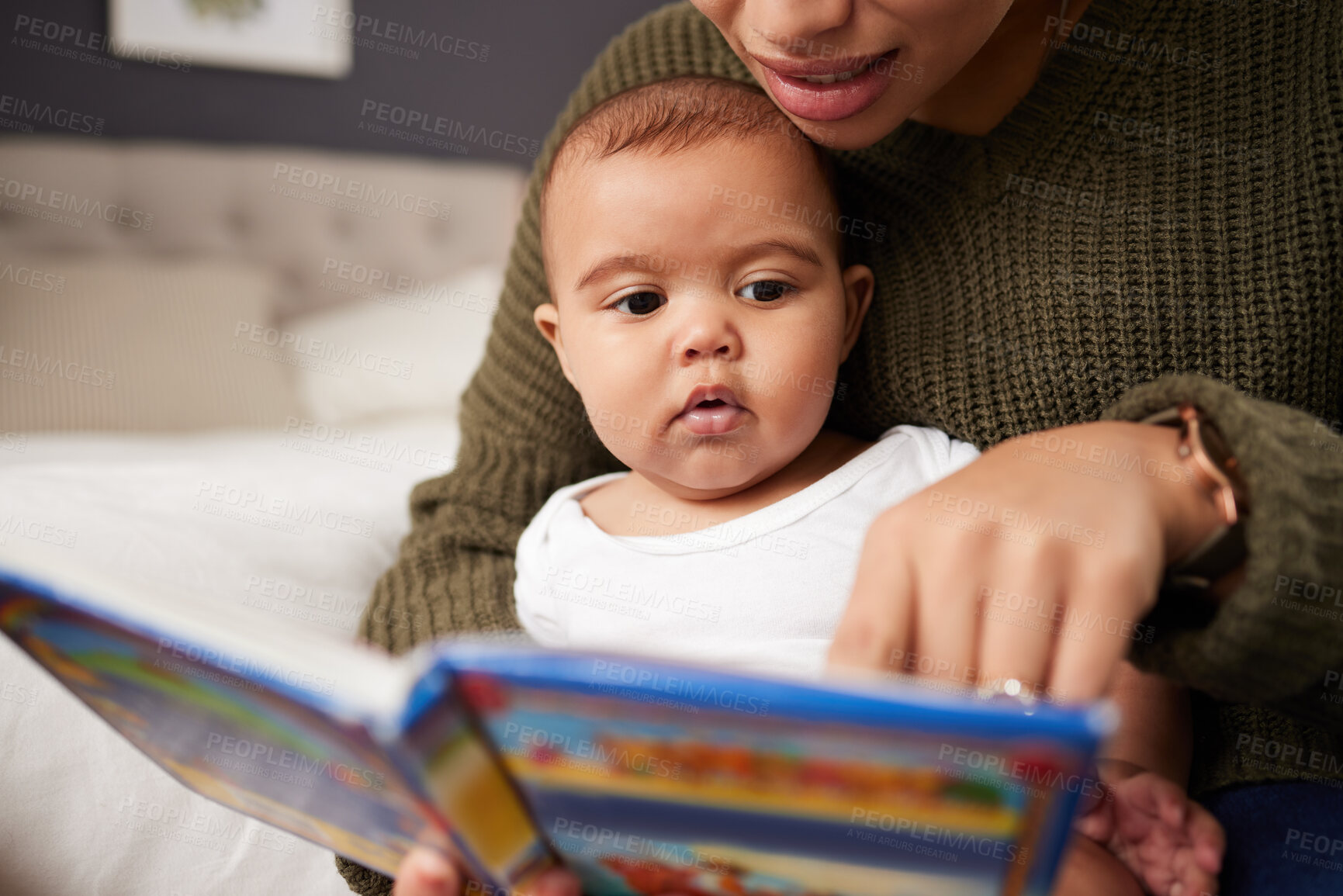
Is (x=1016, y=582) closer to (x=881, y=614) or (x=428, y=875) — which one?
(x=881, y=614)

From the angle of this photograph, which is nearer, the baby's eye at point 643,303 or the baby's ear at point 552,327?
the baby's eye at point 643,303

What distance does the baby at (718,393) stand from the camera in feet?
2.95

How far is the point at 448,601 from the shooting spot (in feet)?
3.48

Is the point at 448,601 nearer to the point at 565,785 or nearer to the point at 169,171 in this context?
the point at 565,785

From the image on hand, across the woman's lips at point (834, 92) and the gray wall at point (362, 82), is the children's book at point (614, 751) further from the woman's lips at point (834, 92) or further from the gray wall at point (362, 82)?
the gray wall at point (362, 82)

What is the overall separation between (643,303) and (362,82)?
2.57m

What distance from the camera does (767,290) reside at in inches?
36.9

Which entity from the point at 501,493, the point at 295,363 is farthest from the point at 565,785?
the point at 295,363

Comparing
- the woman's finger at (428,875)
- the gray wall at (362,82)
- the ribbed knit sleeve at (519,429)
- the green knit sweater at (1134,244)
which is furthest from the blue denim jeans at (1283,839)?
the gray wall at (362,82)

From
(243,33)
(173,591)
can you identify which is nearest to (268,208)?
(243,33)

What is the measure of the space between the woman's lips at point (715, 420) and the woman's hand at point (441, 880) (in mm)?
410

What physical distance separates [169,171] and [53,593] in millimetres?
2609

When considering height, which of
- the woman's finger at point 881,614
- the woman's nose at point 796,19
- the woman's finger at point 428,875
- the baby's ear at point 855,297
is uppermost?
the woman's nose at point 796,19

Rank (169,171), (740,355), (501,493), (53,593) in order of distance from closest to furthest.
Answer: (53,593) < (740,355) < (501,493) < (169,171)
